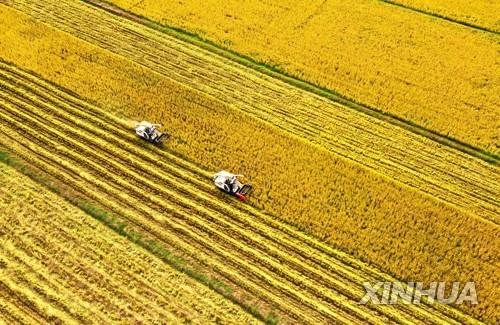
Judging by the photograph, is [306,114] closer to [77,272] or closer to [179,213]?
[179,213]

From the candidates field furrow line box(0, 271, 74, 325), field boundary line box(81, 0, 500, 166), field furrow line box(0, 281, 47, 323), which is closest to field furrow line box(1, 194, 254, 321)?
field furrow line box(0, 271, 74, 325)

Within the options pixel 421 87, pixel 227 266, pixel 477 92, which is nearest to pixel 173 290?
pixel 227 266

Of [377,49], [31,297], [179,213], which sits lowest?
[31,297]

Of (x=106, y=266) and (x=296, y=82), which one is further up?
(x=296, y=82)

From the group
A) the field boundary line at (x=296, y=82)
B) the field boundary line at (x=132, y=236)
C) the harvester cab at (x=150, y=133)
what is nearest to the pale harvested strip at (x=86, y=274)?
the field boundary line at (x=132, y=236)

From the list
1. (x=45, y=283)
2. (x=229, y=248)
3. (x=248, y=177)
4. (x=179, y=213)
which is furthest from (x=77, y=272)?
(x=248, y=177)

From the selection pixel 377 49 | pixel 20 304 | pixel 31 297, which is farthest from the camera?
pixel 377 49
